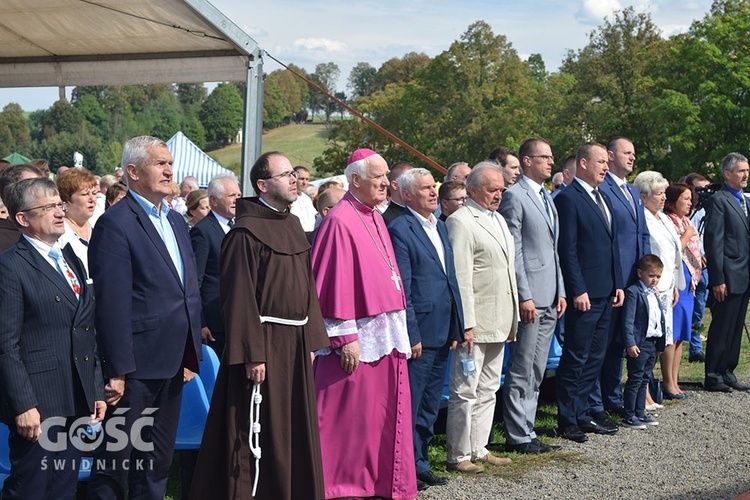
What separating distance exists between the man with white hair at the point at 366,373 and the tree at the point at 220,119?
86.1 m

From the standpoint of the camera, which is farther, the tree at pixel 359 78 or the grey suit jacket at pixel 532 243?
the tree at pixel 359 78

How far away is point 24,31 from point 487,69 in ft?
144

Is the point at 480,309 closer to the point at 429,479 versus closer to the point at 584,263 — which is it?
the point at 429,479

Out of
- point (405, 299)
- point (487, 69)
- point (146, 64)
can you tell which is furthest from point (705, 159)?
point (405, 299)

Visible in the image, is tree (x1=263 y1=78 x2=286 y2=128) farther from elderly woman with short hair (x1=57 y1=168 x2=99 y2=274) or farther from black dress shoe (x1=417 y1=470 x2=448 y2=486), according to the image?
black dress shoe (x1=417 y1=470 x2=448 y2=486)

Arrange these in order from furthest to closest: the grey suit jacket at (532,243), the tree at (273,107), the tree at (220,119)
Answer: the tree at (273,107), the tree at (220,119), the grey suit jacket at (532,243)

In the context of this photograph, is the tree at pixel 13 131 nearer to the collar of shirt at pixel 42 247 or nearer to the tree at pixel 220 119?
the tree at pixel 220 119

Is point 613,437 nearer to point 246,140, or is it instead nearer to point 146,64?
point 246,140

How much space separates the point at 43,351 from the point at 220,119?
3515 inches

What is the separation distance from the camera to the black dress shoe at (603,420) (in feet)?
25.6

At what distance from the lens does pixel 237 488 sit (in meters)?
4.76

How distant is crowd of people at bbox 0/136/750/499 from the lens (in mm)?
4316

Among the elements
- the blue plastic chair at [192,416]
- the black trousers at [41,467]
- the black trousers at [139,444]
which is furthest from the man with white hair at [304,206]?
the black trousers at [41,467]

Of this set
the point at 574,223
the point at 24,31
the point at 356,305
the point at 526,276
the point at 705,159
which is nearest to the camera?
the point at 356,305
